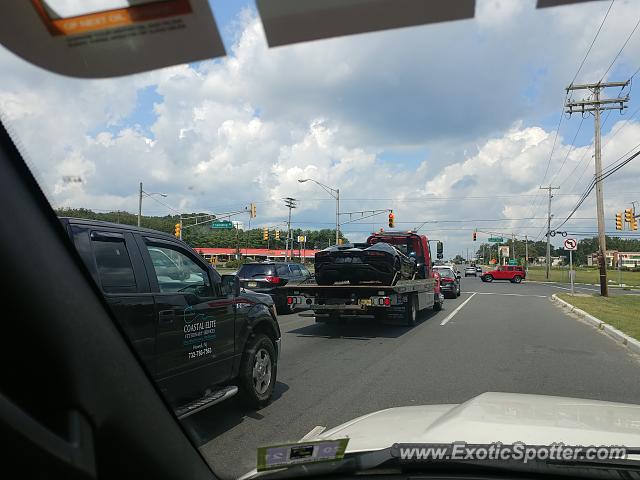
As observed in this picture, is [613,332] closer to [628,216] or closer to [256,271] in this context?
[256,271]

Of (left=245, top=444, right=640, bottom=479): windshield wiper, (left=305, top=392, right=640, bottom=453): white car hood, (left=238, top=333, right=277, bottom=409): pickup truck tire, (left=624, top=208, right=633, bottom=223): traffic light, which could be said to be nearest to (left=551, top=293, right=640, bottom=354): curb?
(left=238, top=333, right=277, bottom=409): pickup truck tire

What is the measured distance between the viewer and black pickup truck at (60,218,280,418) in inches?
163

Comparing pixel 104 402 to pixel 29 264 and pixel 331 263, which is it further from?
pixel 331 263

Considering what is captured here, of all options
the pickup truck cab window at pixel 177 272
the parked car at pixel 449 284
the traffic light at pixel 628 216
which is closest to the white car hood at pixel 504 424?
the pickup truck cab window at pixel 177 272

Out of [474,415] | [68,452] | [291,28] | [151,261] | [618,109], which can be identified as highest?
[618,109]

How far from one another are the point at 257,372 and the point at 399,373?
295cm

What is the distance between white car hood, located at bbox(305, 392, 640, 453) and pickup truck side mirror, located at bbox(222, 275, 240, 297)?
2626 millimetres

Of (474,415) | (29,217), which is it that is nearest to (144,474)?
(29,217)

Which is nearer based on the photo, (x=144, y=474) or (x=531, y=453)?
(x=144, y=474)

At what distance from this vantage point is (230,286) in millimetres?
5941

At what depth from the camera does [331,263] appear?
43.7ft

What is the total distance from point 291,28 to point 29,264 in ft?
4.16

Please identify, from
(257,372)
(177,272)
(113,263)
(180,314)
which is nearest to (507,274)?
(257,372)

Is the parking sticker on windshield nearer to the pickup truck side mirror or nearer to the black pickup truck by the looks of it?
the black pickup truck
